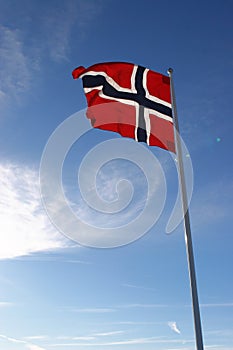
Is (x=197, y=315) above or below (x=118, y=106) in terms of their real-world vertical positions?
below

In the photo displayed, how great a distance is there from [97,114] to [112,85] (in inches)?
51.7

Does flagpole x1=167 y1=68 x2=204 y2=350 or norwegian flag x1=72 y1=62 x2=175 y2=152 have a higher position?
norwegian flag x1=72 y1=62 x2=175 y2=152

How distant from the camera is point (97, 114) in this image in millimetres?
17000

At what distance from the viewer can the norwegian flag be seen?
16.5 m

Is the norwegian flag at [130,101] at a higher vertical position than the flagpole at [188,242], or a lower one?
higher

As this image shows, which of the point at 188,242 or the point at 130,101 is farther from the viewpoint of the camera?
the point at 130,101

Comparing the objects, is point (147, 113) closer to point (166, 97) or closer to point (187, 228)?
point (166, 97)

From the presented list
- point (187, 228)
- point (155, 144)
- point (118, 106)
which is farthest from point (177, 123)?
point (187, 228)

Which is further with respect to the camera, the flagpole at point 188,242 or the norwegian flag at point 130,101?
the norwegian flag at point 130,101

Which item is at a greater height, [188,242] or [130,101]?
[130,101]

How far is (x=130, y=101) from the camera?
1708 cm

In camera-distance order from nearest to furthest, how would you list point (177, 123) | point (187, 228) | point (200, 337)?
point (200, 337) → point (187, 228) → point (177, 123)

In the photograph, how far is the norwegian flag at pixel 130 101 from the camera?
1653 centimetres

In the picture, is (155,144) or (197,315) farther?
(155,144)
